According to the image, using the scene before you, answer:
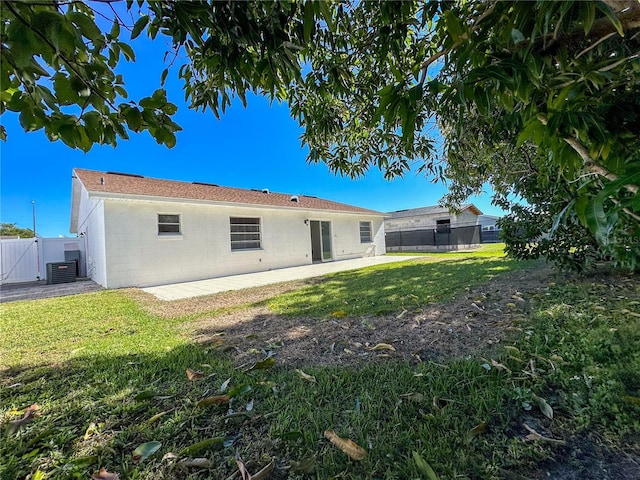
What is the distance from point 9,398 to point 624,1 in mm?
4483

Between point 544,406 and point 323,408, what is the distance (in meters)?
1.36

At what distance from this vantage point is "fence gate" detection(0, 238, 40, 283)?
11312 mm

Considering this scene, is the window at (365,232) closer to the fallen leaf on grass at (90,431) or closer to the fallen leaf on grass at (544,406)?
the fallen leaf on grass at (544,406)

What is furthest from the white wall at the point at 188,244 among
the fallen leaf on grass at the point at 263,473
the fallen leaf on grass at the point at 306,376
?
the fallen leaf on grass at the point at 263,473

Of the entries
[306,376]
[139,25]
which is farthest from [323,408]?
[139,25]

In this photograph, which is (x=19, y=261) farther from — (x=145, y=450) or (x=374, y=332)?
(x=374, y=332)

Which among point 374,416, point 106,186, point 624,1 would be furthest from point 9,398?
point 106,186

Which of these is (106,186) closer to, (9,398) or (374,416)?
(9,398)

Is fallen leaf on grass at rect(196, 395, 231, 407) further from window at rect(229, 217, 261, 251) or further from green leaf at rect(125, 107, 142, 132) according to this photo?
window at rect(229, 217, 261, 251)

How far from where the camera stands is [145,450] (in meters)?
1.42

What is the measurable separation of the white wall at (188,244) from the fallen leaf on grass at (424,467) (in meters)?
9.35

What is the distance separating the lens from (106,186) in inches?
330

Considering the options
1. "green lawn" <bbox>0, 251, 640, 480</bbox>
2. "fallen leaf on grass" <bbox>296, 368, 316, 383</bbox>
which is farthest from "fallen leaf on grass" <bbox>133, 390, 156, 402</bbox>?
"fallen leaf on grass" <bbox>296, 368, 316, 383</bbox>

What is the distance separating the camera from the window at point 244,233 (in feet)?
35.7
